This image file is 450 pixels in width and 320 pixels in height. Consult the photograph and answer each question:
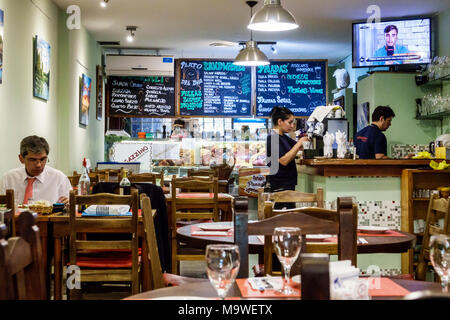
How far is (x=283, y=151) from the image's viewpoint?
16.1 feet

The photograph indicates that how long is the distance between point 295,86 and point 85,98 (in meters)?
3.36

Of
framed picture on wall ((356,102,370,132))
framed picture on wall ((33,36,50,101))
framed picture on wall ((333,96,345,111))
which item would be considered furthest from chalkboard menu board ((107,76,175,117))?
framed picture on wall ((356,102,370,132))

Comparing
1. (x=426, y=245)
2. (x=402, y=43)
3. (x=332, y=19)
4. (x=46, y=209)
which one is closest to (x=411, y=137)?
(x=402, y=43)

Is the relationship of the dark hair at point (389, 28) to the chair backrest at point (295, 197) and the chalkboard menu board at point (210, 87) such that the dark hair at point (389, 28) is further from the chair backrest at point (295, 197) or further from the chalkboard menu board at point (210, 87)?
the chair backrest at point (295, 197)

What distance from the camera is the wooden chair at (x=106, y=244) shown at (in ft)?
10.1

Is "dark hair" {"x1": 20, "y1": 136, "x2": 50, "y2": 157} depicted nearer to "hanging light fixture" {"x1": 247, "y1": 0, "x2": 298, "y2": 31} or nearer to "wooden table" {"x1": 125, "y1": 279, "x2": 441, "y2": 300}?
"hanging light fixture" {"x1": 247, "y1": 0, "x2": 298, "y2": 31}

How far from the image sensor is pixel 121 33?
8.11m

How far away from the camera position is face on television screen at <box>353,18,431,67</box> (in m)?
6.85

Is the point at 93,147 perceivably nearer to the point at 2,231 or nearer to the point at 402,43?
the point at 402,43

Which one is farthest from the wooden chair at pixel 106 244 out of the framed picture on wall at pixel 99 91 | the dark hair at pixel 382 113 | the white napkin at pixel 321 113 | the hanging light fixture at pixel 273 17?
the framed picture on wall at pixel 99 91

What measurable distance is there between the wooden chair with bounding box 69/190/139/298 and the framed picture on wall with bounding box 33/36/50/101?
115 inches

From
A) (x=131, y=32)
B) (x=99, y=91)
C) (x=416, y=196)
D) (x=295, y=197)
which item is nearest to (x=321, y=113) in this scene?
(x=416, y=196)

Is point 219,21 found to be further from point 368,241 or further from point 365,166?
point 368,241
